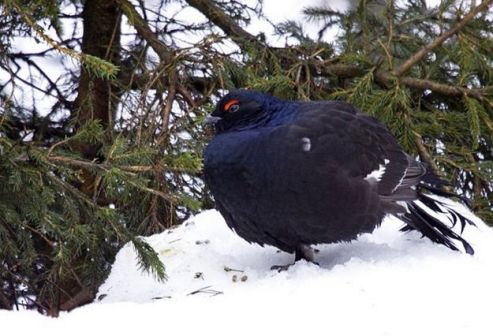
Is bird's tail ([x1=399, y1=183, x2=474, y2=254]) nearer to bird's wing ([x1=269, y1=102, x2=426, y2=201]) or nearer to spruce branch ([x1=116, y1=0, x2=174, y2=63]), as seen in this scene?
bird's wing ([x1=269, y1=102, x2=426, y2=201])

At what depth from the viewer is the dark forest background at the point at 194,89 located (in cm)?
493

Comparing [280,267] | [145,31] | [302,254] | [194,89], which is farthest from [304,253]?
[145,31]

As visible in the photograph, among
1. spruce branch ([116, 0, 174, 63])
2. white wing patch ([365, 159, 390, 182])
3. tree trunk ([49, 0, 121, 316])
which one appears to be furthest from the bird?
tree trunk ([49, 0, 121, 316])

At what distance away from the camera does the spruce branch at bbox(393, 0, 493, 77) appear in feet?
16.5

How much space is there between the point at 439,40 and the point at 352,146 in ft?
3.88

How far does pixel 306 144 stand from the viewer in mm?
4148

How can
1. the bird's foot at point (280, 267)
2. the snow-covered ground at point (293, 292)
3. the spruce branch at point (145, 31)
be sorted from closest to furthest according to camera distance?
the snow-covered ground at point (293, 292), the bird's foot at point (280, 267), the spruce branch at point (145, 31)

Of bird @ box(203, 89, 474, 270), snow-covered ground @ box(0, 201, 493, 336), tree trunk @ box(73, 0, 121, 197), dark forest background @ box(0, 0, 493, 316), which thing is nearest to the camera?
snow-covered ground @ box(0, 201, 493, 336)

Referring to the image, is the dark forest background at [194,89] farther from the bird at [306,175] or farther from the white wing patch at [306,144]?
the white wing patch at [306,144]

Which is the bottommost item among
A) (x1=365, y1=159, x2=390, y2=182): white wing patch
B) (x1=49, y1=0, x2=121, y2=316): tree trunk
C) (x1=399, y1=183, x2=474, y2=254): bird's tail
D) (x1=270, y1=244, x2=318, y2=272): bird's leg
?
(x1=270, y1=244, x2=318, y2=272): bird's leg

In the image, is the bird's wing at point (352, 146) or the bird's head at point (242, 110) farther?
the bird's head at point (242, 110)

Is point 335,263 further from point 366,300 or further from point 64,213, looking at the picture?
point 64,213

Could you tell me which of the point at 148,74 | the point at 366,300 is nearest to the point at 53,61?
the point at 148,74

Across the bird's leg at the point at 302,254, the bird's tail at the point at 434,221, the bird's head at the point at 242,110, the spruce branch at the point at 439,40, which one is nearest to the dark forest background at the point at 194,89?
the spruce branch at the point at 439,40
